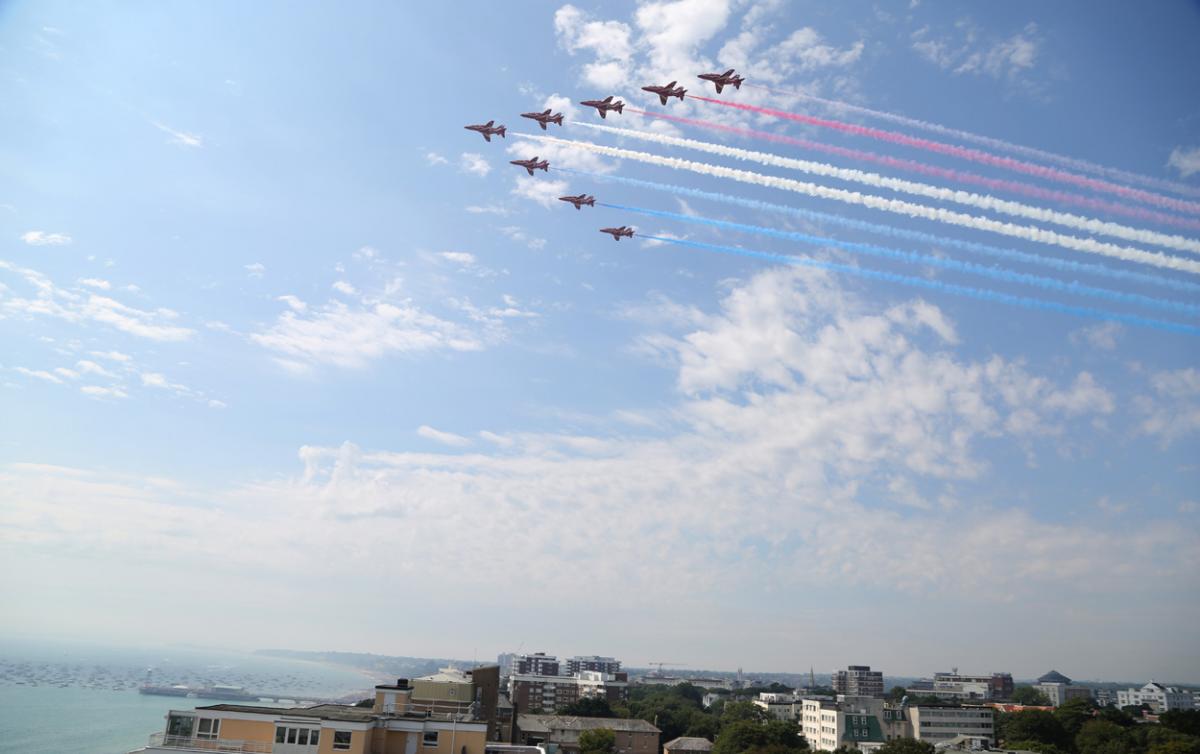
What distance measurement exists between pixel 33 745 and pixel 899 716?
18947cm

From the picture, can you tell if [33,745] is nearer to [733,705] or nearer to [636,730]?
[636,730]

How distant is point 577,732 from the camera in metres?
123

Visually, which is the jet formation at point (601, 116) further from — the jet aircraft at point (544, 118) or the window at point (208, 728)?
the window at point (208, 728)

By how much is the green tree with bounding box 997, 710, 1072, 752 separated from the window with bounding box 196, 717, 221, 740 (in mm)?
148952

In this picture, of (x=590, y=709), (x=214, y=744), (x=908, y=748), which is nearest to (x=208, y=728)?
(x=214, y=744)

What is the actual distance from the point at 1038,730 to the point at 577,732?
88.5 m

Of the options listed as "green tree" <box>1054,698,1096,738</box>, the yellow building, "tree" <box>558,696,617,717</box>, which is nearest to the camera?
the yellow building

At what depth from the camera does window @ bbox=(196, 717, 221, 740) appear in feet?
131

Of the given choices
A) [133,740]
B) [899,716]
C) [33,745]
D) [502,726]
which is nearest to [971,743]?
[899,716]

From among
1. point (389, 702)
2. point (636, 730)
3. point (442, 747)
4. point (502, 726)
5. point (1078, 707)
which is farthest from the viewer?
point (1078, 707)

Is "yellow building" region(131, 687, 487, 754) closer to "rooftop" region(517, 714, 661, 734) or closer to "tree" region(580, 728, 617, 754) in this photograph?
→ "tree" region(580, 728, 617, 754)

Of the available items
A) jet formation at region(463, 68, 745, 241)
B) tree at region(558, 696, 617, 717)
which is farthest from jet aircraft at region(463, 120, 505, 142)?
tree at region(558, 696, 617, 717)

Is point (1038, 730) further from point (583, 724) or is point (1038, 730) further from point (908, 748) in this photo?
point (583, 724)

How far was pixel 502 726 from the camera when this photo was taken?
296 ft
